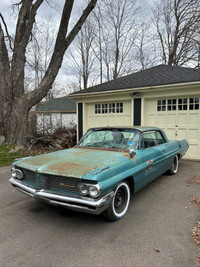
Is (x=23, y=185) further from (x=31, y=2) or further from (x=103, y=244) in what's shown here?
(x=31, y=2)

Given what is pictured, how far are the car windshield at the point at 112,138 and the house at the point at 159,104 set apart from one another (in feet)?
13.8

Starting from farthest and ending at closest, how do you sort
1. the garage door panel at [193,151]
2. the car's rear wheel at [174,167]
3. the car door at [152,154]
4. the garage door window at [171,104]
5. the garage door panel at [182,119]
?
1. the garage door window at [171,104]
2. the garage door panel at [182,119]
3. the garage door panel at [193,151]
4. the car's rear wheel at [174,167]
5. the car door at [152,154]

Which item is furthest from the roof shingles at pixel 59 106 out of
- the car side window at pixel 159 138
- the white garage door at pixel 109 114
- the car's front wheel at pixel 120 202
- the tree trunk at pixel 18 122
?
the car's front wheel at pixel 120 202

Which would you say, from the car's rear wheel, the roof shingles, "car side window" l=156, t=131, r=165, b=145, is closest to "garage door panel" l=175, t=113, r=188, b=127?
the car's rear wheel

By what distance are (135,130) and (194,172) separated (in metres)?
3.07

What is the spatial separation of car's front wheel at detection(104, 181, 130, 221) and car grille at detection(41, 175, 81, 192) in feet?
2.21

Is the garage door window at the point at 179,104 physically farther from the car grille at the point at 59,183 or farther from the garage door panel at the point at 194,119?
the car grille at the point at 59,183

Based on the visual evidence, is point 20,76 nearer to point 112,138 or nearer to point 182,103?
point 112,138

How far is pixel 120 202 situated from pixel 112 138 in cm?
140

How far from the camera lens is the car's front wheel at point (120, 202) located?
285cm

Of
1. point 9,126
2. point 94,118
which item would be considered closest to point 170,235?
point 94,118

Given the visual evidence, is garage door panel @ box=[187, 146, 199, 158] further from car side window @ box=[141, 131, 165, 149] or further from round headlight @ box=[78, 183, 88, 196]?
round headlight @ box=[78, 183, 88, 196]

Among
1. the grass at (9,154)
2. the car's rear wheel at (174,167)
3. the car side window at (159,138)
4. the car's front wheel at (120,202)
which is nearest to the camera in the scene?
the car's front wheel at (120,202)

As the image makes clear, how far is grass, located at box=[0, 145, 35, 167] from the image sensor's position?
6799 mm
